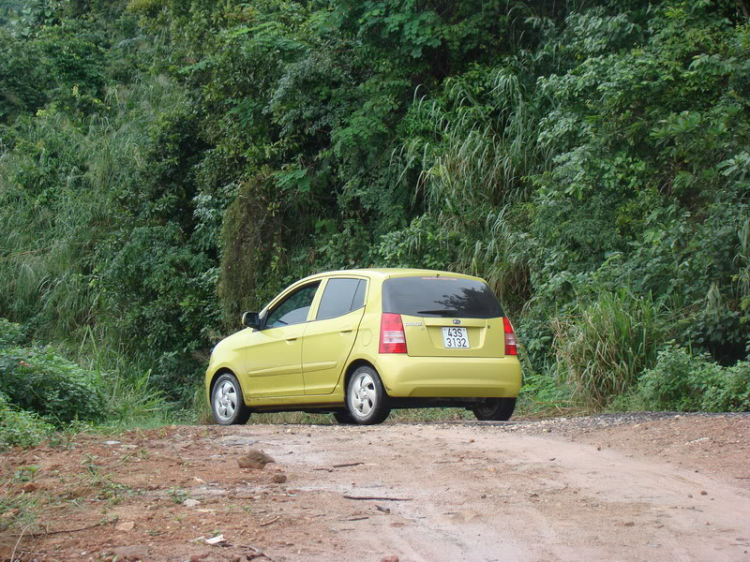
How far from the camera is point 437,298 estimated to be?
953 cm

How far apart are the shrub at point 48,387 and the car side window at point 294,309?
7.49ft

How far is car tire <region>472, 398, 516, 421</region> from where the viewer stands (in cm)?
991

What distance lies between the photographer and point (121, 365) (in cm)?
1911

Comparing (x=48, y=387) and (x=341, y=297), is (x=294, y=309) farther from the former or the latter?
(x=48, y=387)

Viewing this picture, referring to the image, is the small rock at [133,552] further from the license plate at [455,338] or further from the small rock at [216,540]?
the license plate at [455,338]

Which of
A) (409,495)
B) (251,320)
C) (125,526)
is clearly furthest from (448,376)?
(125,526)

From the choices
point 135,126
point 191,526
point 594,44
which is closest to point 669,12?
point 594,44

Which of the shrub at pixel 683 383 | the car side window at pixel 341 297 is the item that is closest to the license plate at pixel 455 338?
the car side window at pixel 341 297

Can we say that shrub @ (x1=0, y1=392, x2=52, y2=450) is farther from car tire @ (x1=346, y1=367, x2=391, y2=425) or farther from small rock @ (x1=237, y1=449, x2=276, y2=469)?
car tire @ (x1=346, y1=367, x2=391, y2=425)

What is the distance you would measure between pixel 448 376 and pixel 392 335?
690 millimetres

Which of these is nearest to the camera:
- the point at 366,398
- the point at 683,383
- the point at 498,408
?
the point at 366,398

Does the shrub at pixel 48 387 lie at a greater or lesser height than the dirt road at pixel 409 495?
greater

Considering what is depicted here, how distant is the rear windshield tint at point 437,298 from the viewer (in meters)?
9.38

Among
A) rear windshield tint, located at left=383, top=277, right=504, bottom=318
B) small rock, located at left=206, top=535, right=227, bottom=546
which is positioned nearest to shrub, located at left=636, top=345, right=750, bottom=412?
rear windshield tint, located at left=383, top=277, right=504, bottom=318
